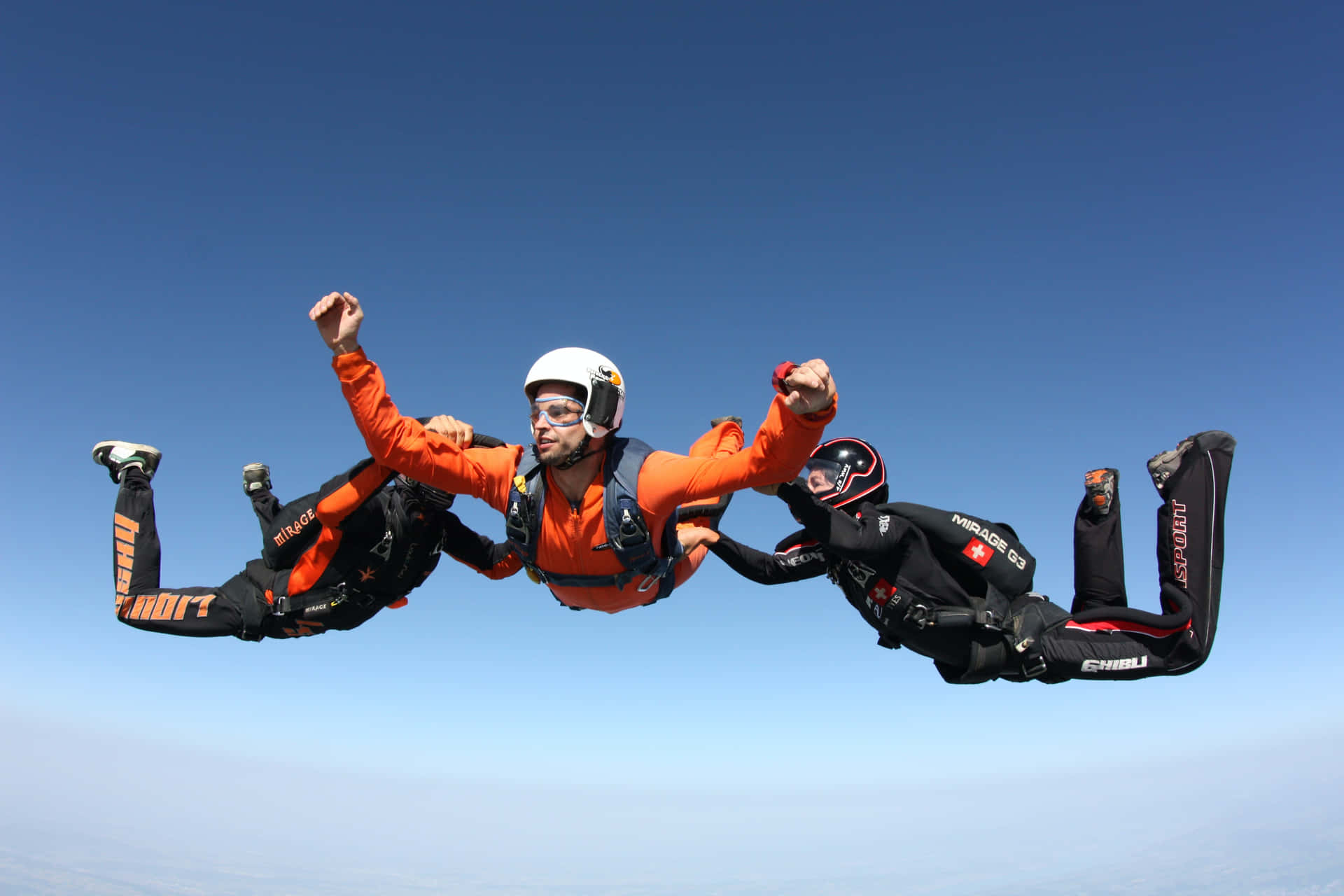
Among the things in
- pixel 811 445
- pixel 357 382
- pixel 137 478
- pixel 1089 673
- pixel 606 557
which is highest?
pixel 137 478

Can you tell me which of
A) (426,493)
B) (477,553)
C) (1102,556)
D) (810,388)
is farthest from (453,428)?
(1102,556)

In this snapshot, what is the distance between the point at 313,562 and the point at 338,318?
9.65 ft

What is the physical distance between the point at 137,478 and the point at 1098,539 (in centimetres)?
811

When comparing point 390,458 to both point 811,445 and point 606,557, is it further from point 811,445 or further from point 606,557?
point 811,445

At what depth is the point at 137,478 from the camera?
6.48 meters

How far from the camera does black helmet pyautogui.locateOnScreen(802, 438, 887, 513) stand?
5.26 meters

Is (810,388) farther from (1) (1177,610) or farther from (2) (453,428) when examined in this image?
(1) (1177,610)

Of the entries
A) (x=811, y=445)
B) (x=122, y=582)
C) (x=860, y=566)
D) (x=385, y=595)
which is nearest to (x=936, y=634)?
(x=860, y=566)

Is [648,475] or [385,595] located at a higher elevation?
[648,475]

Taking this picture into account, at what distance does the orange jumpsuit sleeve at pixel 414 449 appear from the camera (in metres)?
3.49

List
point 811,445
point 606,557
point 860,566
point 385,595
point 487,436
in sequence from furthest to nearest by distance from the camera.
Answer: point 385,595 → point 860,566 → point 487,436 → point 606,557 → point 811,445

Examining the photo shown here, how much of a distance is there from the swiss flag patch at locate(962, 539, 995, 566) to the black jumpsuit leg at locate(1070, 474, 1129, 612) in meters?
0.89

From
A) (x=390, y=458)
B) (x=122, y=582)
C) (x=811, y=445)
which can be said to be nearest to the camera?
(x=811, y=445)

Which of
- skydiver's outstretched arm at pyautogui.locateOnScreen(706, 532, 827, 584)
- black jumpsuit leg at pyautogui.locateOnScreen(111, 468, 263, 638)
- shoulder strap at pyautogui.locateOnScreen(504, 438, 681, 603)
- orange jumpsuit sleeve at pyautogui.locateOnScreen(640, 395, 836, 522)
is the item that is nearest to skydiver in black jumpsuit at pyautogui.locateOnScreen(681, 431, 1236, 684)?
skydiver's outstretched arm at pyautogui.locateOnScreen(706, 532, 827, 584)
